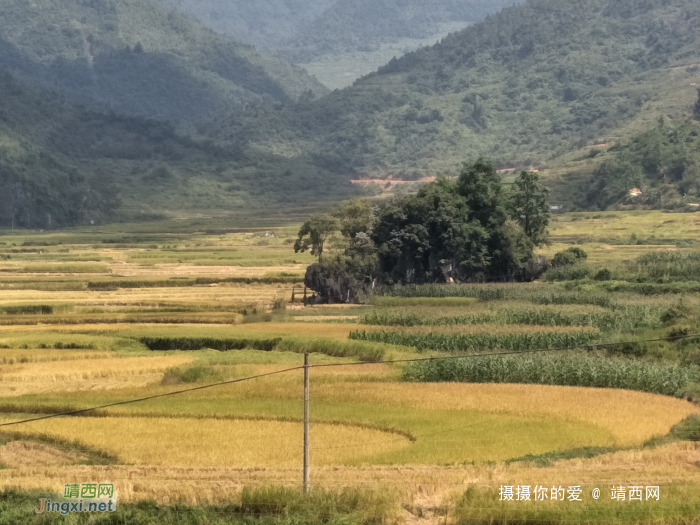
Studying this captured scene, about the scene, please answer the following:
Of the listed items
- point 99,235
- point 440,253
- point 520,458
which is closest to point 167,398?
point 520,458

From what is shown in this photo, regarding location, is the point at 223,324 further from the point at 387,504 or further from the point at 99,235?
the point at 99,235

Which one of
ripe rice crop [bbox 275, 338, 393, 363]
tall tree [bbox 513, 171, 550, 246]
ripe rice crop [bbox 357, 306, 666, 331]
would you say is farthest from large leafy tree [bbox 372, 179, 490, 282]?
ripe rice crop [bbox 275, 338, 393, 363]

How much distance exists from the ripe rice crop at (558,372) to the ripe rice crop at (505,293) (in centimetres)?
2181

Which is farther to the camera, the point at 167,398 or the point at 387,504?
the point at 167,398

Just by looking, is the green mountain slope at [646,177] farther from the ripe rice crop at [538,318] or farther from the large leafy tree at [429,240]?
the ripe rice crop at [538,318]

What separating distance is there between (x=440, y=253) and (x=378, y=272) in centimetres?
496

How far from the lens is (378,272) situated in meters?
85.3

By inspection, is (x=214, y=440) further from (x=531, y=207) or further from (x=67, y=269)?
(x=531, y=207)

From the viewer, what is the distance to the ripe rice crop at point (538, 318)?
190 ft

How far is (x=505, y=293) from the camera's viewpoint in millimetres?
74562

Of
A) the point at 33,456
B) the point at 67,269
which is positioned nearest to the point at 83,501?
the point at 33,456

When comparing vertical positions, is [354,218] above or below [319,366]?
above

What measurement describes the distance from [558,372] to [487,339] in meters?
9.12

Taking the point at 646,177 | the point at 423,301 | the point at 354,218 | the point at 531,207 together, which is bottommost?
the point at 423,301
